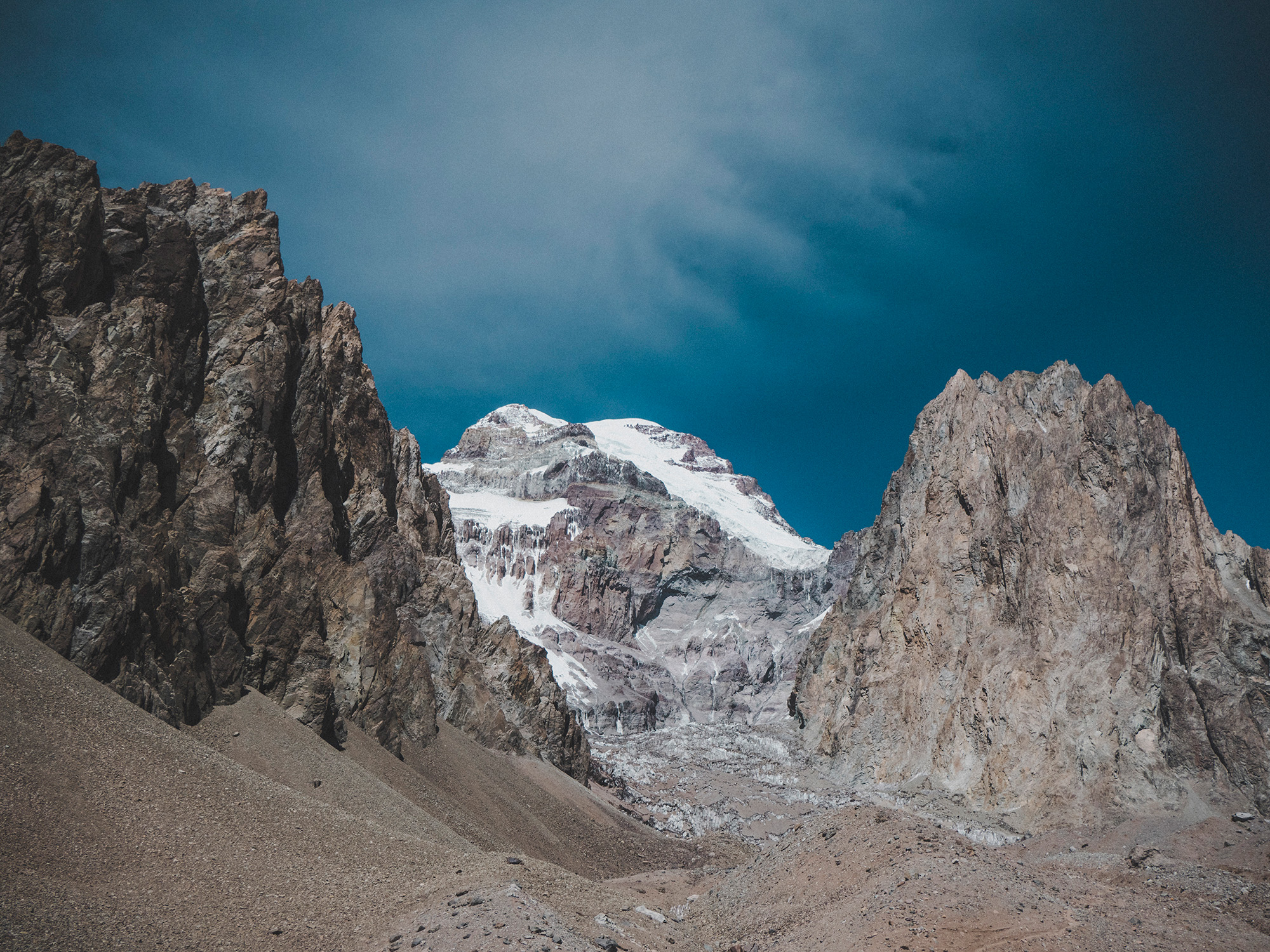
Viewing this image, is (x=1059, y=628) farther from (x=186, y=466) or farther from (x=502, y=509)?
(x=502, y=509)

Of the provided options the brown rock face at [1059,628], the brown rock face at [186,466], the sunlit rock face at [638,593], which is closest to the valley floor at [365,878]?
the brown rock face at [186,466]

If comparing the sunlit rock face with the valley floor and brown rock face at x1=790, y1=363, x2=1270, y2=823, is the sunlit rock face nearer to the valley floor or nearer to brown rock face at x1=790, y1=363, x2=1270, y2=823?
brown rock face at x1=790, y1=363, x2=1270, y2=823

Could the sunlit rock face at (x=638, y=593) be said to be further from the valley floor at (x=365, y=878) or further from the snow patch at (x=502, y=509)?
the valley floor at (x=365, y=878)

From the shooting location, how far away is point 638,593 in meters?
151

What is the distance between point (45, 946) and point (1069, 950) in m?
13.3

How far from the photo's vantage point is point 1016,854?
102 feet

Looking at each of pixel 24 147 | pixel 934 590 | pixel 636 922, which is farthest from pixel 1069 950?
pixel 934 590

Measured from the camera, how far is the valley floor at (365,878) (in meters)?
11.1

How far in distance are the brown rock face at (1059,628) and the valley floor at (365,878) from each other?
85.1ft

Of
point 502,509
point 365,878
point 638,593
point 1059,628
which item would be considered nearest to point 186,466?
point 365,878

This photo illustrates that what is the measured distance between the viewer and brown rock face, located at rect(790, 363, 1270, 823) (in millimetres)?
44656

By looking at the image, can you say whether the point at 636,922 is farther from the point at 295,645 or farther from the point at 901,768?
the point at 901,768

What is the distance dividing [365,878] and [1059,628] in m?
51.6

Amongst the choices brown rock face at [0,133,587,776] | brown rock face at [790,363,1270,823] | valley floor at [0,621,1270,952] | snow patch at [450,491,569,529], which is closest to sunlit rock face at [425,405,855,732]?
snow patch at [450,491,569,529]
